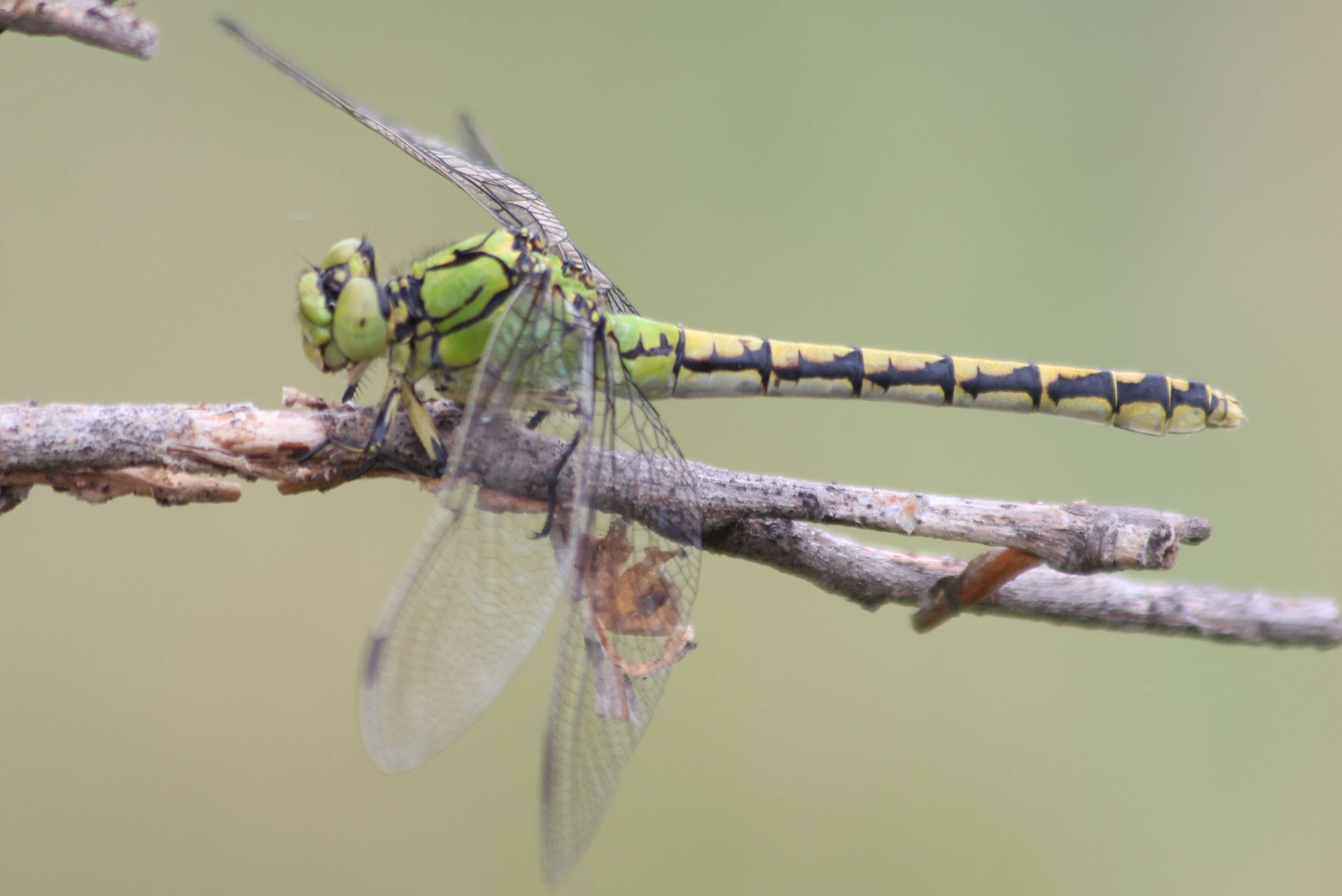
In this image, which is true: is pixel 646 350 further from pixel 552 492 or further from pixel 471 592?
pixel 471 592

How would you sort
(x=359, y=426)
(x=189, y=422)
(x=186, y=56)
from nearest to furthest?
(x=189, y=422) → (x=359, y=426) → (x=186, y=56)

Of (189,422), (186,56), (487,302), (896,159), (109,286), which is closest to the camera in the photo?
(189,422)

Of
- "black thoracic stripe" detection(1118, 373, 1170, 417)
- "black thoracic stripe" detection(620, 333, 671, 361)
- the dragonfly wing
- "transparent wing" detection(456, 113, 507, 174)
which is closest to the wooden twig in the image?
the dragonfly wing

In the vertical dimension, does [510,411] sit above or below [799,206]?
below

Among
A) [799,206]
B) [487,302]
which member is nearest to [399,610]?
[487,302]

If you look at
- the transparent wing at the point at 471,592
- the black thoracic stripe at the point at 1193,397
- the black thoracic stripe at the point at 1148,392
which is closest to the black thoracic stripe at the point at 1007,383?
the black thoracic stripe at the point at 1148,392

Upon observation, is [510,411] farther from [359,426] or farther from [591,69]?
[591,69]
